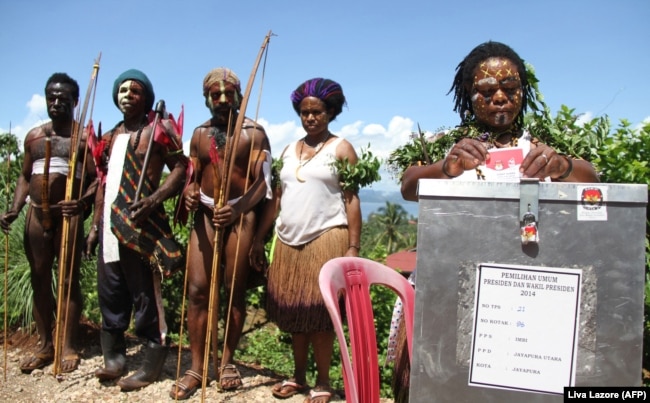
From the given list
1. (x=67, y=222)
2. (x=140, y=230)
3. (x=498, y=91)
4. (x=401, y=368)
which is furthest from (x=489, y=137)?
(x=67, y=222)

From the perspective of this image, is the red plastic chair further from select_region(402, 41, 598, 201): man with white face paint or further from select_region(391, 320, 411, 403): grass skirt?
select_region(402, 41, 598, 201): man with white face paint

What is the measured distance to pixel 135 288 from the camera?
3.87m

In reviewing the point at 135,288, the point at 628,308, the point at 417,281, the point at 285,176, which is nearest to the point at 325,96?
the point at 285,176

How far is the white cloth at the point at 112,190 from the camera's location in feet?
12.6

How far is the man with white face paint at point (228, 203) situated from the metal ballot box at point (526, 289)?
214cm

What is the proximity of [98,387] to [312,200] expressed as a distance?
6.35ft

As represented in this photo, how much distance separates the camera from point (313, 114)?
3611mm

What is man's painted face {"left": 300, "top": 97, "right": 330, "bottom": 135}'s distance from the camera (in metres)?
3.60

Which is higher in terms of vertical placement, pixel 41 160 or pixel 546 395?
pixel 41 160

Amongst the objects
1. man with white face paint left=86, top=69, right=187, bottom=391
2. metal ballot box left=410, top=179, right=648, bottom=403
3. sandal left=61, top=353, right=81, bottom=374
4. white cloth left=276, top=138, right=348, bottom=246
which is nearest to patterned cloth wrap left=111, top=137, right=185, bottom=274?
man with white face paint left=86, top=69, right=187, bottom=391

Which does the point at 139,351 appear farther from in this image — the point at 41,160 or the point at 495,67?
the point at 495,67

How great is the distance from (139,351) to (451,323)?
11.7 feet

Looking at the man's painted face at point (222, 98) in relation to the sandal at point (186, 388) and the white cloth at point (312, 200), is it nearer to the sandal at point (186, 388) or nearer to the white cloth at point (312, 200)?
the white cloth at point (312, 200)

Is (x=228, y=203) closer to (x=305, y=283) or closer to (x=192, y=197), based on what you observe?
(x=192, y=197)
